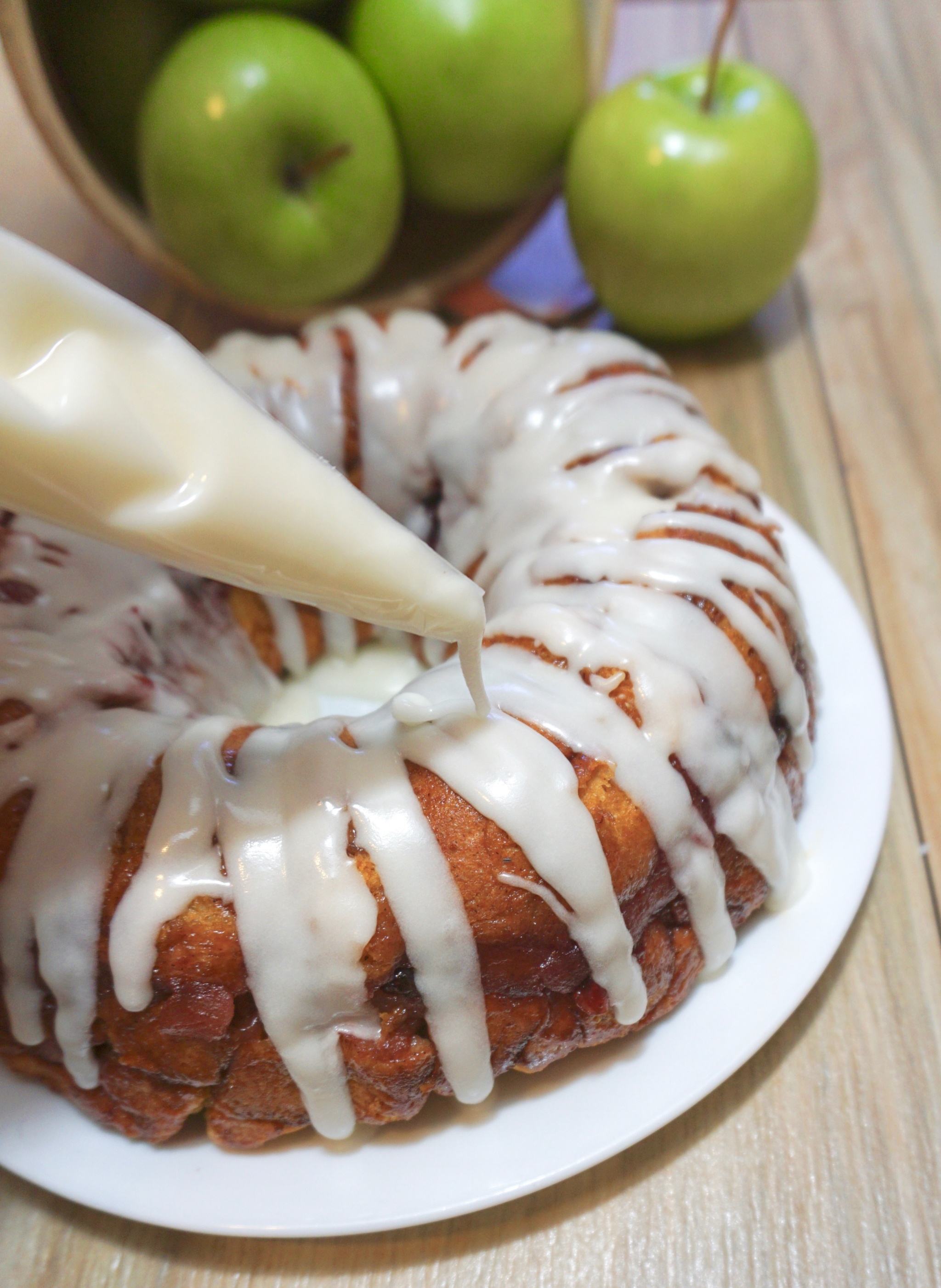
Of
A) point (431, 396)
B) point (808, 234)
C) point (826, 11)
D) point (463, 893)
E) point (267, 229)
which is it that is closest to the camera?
point (463, 893)

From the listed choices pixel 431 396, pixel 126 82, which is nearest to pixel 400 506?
pixel 431 396

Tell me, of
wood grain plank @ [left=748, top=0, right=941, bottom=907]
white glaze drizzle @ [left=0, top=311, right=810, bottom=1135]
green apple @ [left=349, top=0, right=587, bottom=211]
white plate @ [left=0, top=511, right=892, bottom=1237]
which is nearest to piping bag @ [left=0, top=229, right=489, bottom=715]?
white glaze drizzle @ [left=0, top=311, right=810, bottom=1135]

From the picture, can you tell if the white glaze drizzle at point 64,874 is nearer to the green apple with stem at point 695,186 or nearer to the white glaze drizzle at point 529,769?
the white glaze drizzle at point 529,769

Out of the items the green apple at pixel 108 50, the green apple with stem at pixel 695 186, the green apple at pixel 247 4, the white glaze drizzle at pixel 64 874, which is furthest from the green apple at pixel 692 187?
the white glaze drizzle at pixel 64 874

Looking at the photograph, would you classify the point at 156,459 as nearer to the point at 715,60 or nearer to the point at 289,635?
the point at 289,635

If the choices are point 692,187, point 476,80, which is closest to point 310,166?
point 476,80

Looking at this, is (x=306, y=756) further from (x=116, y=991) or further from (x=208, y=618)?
(x=208, y=618)
